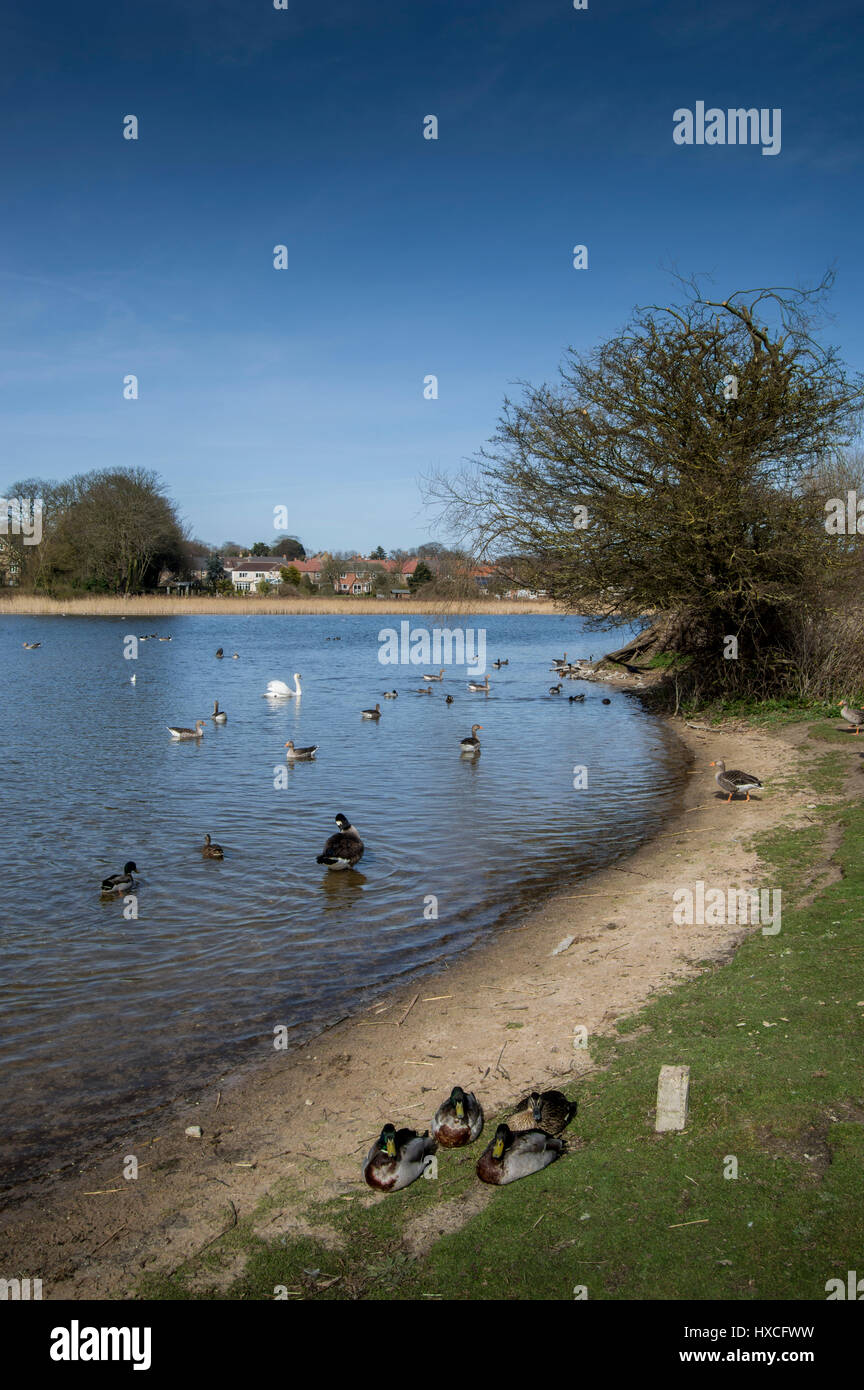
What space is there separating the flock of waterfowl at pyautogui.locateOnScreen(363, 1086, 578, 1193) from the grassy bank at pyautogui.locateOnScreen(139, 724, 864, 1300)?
9 centimetres

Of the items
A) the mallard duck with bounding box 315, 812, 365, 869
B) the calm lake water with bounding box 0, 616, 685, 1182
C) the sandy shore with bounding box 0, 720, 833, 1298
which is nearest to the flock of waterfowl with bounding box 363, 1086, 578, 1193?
the sandy shore with bounding box 0, 720, 833, 1298

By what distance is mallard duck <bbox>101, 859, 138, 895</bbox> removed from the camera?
11.1 m

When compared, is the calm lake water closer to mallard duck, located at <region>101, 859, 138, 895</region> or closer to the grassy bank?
mallard duck, located at <region>101, 859, 138, 895</region>

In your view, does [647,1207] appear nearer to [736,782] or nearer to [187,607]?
[736,782]

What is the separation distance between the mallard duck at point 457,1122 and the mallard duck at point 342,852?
21.4ft

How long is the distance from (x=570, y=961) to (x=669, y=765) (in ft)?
37.3

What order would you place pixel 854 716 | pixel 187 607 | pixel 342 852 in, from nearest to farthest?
1. pixel 342 852
2. pixel 854 716
3. pixel 187 607

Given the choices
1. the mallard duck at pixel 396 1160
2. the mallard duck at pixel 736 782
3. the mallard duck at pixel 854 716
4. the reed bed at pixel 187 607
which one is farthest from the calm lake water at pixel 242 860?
the reed bed at pixel 187 607

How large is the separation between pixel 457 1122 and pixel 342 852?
677 centimetres

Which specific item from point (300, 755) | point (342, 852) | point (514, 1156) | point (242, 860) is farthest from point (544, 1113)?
point (300, 755)

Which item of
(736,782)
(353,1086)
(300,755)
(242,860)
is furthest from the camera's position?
(300,755)

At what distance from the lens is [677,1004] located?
23.7 ft

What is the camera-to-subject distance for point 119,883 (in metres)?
11.2
